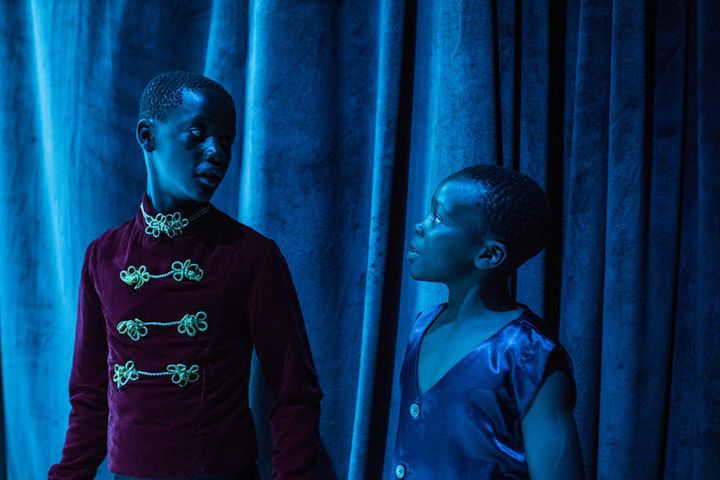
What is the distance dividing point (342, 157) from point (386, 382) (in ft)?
1.80

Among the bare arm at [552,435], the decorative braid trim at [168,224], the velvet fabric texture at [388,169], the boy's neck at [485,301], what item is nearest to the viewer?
the bare arm at [552,435]

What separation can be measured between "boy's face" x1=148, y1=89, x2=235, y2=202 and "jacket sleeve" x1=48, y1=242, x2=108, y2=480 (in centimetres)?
28

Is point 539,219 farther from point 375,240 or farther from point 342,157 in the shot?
point 342,157

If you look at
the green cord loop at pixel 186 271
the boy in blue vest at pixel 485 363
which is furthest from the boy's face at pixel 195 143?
the boy in blue vest at pixel 485 363

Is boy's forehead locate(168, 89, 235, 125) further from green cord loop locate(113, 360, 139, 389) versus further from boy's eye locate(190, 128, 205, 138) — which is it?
green cord loop locate(113, 360, 139, 389)

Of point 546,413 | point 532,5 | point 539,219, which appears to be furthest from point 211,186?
point 532,5

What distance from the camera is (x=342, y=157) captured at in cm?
152

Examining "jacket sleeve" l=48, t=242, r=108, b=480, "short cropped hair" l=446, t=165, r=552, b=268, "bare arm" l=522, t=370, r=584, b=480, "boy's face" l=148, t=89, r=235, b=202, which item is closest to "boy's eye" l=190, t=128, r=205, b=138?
"boy's face" l=148, t=89, r=235, b=202

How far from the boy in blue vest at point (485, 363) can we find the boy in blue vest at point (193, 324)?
253 mm

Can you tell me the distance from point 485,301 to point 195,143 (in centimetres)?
55

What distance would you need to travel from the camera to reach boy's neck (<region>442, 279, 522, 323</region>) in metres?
1.01

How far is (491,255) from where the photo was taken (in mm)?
977

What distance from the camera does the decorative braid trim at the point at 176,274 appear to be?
110cm

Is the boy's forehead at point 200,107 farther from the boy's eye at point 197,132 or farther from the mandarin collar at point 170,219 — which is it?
the mandarin collar at point 170,219
